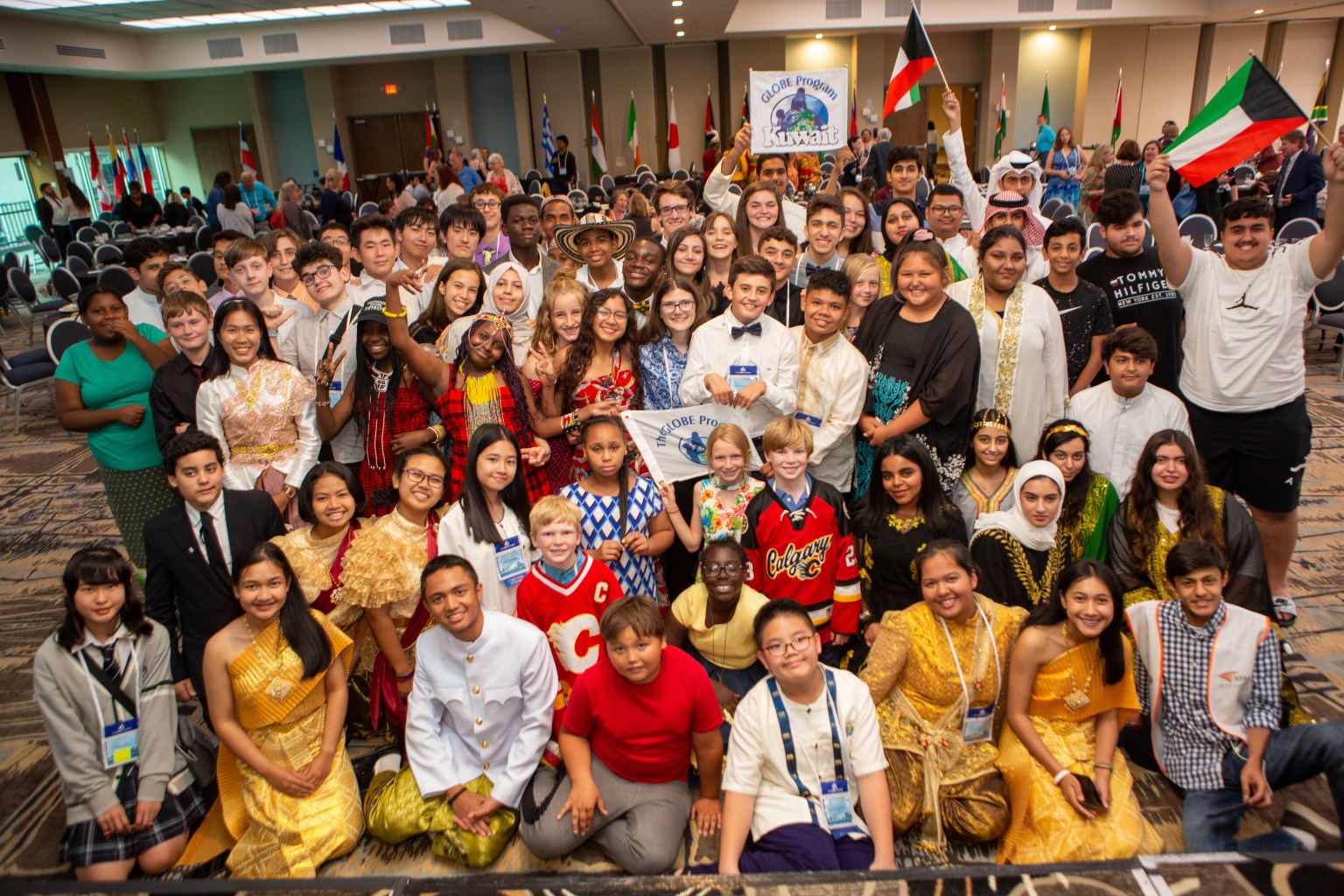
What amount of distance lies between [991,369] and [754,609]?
1.54 m

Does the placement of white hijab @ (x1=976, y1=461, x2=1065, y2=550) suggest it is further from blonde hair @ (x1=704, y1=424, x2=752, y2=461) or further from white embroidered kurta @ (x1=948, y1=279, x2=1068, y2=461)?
blonde hair @ (x1=704, y1=424, x2=752, y2=461)

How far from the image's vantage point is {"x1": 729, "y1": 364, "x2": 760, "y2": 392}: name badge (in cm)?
355

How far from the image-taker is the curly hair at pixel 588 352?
3.59 m

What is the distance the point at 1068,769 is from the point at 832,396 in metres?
1.66

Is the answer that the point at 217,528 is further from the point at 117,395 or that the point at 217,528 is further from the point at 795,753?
the point at 795,753

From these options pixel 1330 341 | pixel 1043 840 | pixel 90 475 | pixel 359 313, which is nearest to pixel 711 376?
pixel 359 313

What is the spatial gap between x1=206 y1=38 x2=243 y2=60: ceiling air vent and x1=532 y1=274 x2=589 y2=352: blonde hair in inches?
684

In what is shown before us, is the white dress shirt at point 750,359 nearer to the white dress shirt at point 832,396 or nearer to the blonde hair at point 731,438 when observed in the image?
the white dress shirt at point 832,396

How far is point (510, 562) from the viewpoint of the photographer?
310 cm

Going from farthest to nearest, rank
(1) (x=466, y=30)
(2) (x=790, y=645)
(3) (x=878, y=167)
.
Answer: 1. (1) (x=466, y=30)
2. (3) (x=878, y=167)
3. (2) (x=790, y=645)

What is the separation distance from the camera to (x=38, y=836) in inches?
112

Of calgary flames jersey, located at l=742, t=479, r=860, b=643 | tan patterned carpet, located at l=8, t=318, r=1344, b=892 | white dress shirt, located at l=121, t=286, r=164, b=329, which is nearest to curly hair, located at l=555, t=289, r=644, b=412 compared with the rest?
calgary flames jersey, located at l=742, t=479, r=860, b=643

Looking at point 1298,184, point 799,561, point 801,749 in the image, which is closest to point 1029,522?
point 799,561

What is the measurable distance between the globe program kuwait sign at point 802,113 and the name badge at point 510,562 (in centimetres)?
412
